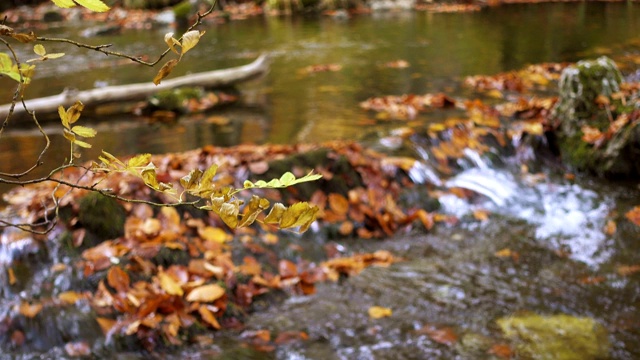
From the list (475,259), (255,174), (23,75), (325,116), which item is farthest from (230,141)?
(23,75)

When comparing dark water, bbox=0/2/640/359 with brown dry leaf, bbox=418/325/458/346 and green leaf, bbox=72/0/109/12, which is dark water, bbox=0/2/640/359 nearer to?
brown dry leaf, bbox=418/325/458/346

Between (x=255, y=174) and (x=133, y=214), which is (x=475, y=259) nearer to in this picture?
(x=255, y=174)

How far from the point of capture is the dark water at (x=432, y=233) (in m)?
3.40

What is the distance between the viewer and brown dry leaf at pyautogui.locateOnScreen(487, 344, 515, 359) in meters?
3.15

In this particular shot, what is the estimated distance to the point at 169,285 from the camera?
11.3ft

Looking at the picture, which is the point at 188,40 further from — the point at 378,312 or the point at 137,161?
the point at 378,312

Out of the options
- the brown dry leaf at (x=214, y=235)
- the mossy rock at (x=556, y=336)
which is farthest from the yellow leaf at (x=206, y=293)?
the mossy rock at (x=556, y=336)

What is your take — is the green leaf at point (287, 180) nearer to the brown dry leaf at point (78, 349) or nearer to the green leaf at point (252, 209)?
the green leaf at point (252, 209)

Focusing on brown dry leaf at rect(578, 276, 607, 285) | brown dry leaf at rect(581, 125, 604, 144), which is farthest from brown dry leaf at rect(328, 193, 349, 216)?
brown dry leaf at rect(581, 125, 604, 144)

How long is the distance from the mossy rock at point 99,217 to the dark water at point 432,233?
1133 mm

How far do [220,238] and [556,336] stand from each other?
7.05ft

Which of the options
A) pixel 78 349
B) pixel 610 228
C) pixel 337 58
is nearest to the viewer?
pixel 78 349

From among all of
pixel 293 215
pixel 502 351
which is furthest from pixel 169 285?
pixel 293 215

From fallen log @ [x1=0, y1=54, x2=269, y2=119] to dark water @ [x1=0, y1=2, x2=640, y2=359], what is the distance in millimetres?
284
